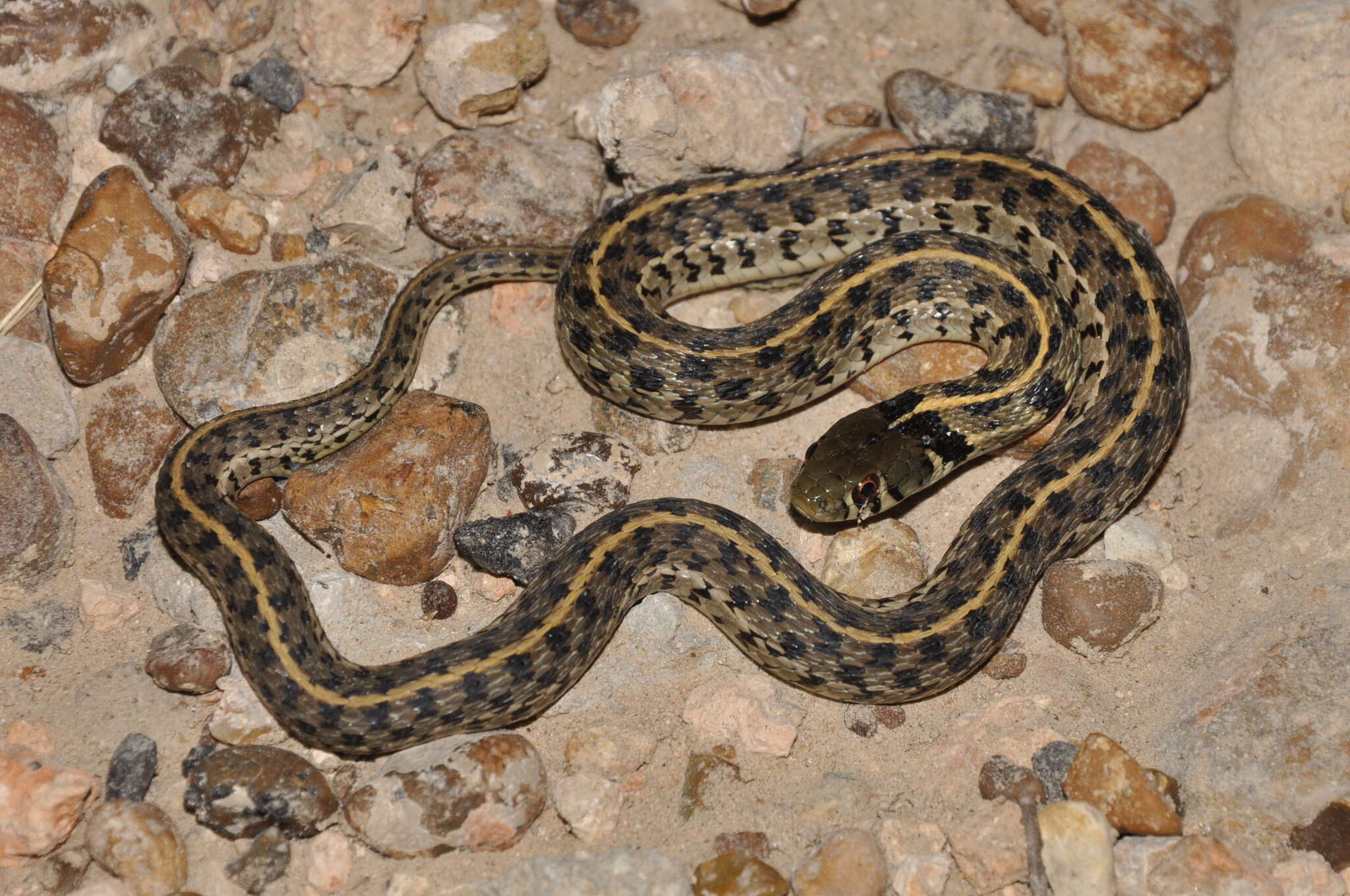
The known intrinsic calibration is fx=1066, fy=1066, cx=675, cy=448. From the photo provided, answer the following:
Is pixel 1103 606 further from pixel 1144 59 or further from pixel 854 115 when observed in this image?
pixel 1144 59

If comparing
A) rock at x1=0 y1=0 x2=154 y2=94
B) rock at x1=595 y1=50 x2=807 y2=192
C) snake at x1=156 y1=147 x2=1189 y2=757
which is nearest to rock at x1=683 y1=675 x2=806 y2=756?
snake at x1=156 y1=147 x2=1189 y2=757

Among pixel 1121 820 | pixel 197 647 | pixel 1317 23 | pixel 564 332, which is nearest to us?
pixel 1121 820

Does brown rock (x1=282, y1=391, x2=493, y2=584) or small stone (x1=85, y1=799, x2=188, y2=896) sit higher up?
brown rock (x1=282, y1=391, x2=493, y2=584)

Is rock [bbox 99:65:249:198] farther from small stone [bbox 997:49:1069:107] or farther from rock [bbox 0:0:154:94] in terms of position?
small stone [bbox 997:49:1069:107]

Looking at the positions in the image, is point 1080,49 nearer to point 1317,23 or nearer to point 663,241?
point 1317,23

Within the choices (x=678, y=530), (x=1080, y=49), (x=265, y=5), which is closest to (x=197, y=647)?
(x=678, y=530)

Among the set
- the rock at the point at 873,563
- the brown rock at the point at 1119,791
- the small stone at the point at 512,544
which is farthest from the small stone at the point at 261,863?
the brown rock at the point at 1119,791
